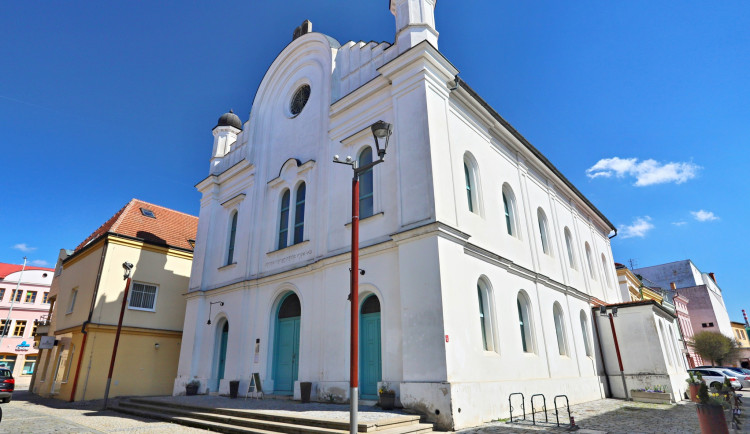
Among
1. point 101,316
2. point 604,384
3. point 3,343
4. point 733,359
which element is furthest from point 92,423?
point 733,359

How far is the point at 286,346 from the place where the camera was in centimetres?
1402

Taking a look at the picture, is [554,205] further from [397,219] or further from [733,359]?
[733,359]

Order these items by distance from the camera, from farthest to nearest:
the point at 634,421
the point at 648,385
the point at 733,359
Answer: the point at 733,359, the point at 648,385, the point at 634,421

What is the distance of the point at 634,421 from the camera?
10.6 m

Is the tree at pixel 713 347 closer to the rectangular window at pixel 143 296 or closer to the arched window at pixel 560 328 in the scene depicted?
the arched window at pixel 560 328

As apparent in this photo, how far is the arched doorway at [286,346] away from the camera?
44.4ft

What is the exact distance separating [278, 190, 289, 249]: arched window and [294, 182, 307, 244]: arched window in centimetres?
54

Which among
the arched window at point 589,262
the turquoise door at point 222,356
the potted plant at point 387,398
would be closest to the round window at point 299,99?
the turquoise door at point 222,356

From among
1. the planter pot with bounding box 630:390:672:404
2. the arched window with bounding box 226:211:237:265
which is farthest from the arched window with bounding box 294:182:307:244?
the planter pot with bounding box 630:390:672:404

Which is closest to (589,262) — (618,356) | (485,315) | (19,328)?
(618,356)

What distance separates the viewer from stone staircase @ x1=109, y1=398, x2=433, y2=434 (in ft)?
25.9

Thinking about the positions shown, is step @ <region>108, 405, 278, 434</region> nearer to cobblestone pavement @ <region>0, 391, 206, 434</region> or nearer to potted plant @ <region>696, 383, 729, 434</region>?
cobblestone pavement @ <region>0, 391, 206, 434</region>

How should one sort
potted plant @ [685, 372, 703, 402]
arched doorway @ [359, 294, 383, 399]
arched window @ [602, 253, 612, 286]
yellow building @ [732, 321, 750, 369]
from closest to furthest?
potted plant @ [685, 372, 703, 402]
arched doorway @ [359, 294, 383, 399]
arched window @ [602, 253, 612, 286]
yellow building @ [732, 321, 750, 369]

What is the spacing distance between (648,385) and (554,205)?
27.0ft
